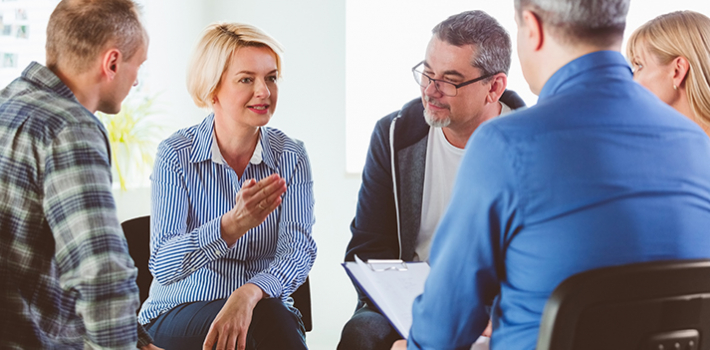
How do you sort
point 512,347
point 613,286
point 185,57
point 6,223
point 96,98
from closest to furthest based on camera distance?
point 613,286 → point 512,347 → point 6,223 → point 96,98 → point 185,57

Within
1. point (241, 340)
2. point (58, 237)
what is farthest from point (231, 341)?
point (58, 237)

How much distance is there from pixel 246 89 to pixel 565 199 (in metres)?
1.33

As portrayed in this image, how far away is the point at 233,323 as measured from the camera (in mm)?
1597

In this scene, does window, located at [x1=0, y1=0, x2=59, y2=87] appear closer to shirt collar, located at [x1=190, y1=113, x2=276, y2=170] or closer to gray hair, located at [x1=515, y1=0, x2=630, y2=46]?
shirt collar, located at [x1=190, y1=113, x2=276, y2=170]

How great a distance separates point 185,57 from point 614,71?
327 centimetres

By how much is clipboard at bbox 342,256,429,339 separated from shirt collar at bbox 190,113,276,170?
0.62 m

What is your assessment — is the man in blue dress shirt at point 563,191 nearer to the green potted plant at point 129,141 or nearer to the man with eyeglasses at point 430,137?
the man with eyeglasses at point 430,137

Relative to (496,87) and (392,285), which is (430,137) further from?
(392,285)

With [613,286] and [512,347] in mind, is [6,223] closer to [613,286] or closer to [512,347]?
[512,347]

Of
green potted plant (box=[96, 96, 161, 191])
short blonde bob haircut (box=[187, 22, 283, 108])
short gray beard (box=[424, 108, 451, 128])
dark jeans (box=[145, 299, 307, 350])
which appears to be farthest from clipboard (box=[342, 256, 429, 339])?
green potted plant (box=[96, 96, 161, 191])

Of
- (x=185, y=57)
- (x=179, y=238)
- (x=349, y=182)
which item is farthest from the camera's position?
(x=349, y=182)

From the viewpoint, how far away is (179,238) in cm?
173

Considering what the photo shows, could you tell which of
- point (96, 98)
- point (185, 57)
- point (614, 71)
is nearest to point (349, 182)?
point (185, 57)

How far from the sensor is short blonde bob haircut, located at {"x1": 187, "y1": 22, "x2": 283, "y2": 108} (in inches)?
77.3
